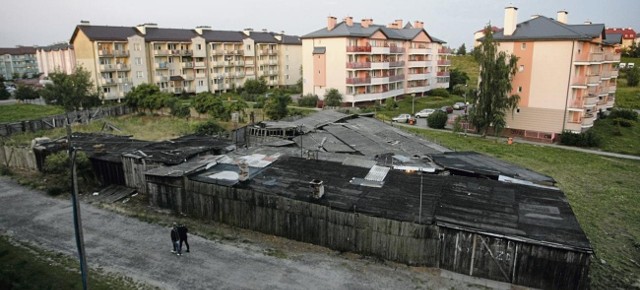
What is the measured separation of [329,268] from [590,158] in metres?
33.9

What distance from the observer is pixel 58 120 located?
48625 mm

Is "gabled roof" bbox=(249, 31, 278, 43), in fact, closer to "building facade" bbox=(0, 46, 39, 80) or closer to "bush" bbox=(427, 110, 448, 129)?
"bush" bbox=(427, 110, 448, 129)

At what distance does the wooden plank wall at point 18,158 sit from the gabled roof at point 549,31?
154 ft

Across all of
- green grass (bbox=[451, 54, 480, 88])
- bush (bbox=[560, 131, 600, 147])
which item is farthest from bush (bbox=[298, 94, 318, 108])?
green grass (bbox=[451, 54, 480, 88])

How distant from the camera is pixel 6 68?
123 m

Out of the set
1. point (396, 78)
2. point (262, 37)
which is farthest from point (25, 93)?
point (396, 78)

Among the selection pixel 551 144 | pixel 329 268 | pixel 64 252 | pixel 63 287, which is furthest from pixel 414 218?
pixel 551 144

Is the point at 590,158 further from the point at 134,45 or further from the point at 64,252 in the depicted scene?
the point at 134,45

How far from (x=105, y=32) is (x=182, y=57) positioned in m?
13.5

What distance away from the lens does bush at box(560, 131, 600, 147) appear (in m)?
44.7

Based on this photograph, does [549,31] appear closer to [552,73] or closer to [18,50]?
[552,73]

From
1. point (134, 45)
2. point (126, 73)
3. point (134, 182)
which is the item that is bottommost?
point (134, 182)

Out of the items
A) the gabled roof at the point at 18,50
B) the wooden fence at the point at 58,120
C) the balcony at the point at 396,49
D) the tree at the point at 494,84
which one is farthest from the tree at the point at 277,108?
the gabled roof at the point at 18,50

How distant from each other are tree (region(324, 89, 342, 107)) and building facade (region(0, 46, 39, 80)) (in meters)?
97.8
